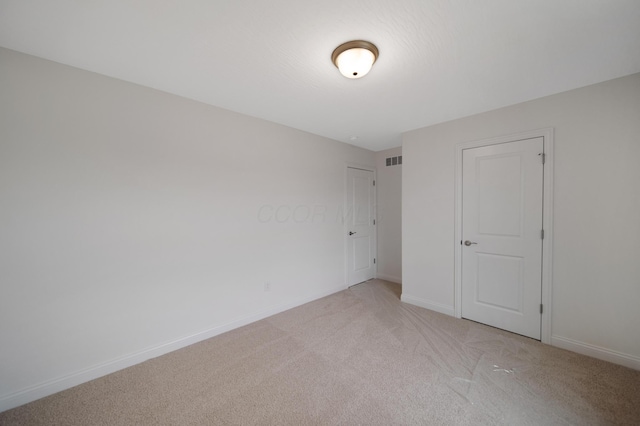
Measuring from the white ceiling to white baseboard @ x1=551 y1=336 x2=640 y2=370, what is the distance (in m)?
2.39

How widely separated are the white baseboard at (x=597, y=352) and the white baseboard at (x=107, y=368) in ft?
10.3

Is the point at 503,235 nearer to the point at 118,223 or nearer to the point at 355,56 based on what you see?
the point at 355,56

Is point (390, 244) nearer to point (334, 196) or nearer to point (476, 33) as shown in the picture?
point (334, 196)

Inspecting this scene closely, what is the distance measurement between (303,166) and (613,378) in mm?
3611

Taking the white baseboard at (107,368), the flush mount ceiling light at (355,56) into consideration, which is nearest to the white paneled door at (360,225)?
the white baseboard at (107,368)

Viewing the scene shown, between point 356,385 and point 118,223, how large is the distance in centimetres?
238

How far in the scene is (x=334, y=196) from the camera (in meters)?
3.85

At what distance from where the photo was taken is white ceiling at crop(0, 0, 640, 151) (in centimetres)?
133

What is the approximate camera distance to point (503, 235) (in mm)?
2643

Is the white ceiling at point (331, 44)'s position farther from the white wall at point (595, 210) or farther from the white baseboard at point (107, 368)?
the white baseboard at point (107, 368)

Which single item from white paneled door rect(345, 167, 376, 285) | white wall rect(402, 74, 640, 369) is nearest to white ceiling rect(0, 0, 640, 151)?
white wall rect(402, 74, 640, 369)

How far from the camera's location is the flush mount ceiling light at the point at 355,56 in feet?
5.15

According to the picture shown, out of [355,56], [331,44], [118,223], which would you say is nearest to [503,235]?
[355,56]

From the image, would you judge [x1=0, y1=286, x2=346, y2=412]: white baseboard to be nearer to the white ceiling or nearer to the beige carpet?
the beige carpet
